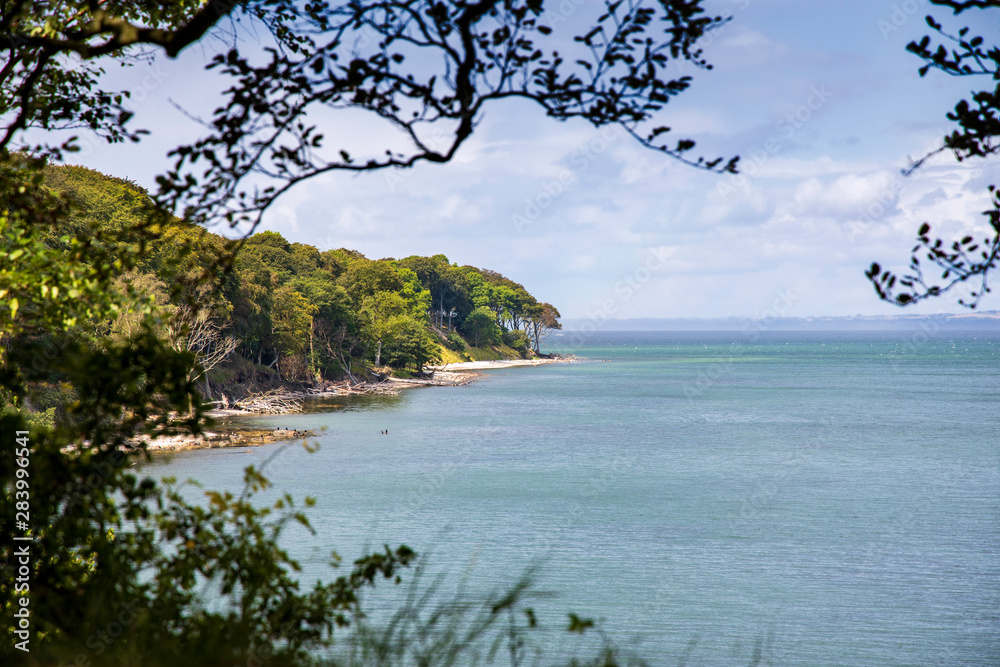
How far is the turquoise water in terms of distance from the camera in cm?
1686

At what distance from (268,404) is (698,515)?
31.0 metres

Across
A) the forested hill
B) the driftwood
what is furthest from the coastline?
the forested hill

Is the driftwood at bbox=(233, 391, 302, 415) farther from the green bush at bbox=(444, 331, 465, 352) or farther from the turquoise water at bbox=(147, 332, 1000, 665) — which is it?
the green bush at bbox=(444, 331, 465, 352)

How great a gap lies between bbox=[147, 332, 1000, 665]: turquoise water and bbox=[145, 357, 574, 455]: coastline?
125cm

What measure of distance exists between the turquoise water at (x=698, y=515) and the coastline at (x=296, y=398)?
4.09 ft

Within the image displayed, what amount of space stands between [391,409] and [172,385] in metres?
50.2

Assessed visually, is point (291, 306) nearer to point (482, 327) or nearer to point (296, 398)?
point (296, 398)

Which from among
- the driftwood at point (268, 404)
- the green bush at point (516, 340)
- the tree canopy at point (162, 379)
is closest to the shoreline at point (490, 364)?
the green bush at point (516, 340)

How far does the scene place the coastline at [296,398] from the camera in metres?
33.5

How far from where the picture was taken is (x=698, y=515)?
25422 mm

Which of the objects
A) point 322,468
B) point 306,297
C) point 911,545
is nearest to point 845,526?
point 911,545

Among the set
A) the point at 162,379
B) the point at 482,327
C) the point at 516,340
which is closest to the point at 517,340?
the point at 516,340

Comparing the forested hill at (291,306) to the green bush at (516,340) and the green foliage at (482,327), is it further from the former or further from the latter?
the green bush at (516,340)

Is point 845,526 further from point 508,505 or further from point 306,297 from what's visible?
point 306,297
